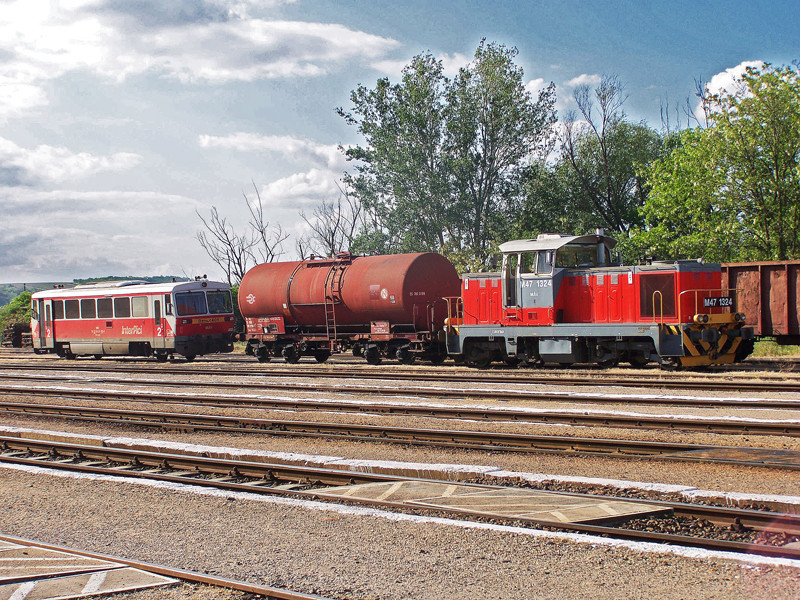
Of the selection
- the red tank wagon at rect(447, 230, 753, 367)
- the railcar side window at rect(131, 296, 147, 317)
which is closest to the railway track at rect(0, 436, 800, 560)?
the red tank wagon at rect(447, 230, 753, 367)

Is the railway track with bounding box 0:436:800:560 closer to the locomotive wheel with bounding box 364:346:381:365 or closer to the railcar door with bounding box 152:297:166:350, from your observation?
the locomotive wheel with bounding box 364:346:381:365

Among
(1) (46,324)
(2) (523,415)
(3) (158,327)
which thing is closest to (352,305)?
(3) (158,327)

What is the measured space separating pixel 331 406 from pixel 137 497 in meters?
6.88

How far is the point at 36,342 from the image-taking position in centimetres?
3575

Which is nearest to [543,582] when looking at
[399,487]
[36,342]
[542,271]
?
[399,487]

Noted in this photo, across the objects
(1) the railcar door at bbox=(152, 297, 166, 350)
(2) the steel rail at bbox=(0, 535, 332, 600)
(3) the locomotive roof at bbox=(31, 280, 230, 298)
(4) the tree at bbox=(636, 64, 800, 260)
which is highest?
(4) the tree at bbox=(636, 64, 800, 260)

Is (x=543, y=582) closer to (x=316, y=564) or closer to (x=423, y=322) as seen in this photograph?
(x=316, y=564)

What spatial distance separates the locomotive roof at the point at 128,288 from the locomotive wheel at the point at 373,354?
29.2 feet

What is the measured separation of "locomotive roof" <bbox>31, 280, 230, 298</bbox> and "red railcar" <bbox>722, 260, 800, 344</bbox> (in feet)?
63.9

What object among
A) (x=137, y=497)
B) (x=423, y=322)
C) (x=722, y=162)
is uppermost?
(x=722, y=162)

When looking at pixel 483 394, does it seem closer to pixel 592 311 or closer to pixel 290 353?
pixel 592 311

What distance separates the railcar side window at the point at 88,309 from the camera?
1273 inches

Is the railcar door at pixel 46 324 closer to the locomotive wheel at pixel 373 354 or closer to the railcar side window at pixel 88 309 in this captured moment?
the railcar side window at pixel 88 309

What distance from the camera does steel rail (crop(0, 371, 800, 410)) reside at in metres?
13.8
